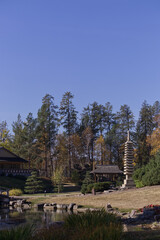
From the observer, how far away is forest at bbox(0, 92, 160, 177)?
6619 cm

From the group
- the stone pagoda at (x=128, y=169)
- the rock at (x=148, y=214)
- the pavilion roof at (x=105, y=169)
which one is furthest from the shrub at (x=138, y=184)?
the pavilion roof at (x=105, y=169)

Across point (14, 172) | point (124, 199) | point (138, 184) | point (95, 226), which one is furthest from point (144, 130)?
point (95, 226)

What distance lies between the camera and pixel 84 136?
220ft

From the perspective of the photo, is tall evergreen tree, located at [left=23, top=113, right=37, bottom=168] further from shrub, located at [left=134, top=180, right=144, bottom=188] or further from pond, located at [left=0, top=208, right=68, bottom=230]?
pond, located at [left=0, top=208, right=68, bottom=230]

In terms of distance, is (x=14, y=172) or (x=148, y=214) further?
(x=14, y=172)

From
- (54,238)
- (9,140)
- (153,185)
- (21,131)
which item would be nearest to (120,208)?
(153,185)

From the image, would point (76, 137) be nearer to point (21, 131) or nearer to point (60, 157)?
point (60, 157)

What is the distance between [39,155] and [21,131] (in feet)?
29.6

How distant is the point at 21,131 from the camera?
239 feet

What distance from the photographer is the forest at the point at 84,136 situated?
2606 inches

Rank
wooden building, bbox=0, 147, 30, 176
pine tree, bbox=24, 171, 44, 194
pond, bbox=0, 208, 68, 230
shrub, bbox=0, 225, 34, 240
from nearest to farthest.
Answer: shrub, bbox=0, 225, 34, 240 < pond, bbox=0, 208, 68, 230 < pine tree, bbox=24, 171, 44, 194 < wooden building, bbox=0, 147, 30, 176

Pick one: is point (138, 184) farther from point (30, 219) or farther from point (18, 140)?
point (18, 140)

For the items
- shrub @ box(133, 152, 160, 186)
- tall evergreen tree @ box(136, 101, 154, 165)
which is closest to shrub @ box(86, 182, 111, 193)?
shrub @ box(133, 152, 160, 186)

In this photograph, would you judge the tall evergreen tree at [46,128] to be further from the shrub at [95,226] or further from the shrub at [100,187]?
the shrub at [95,226]
